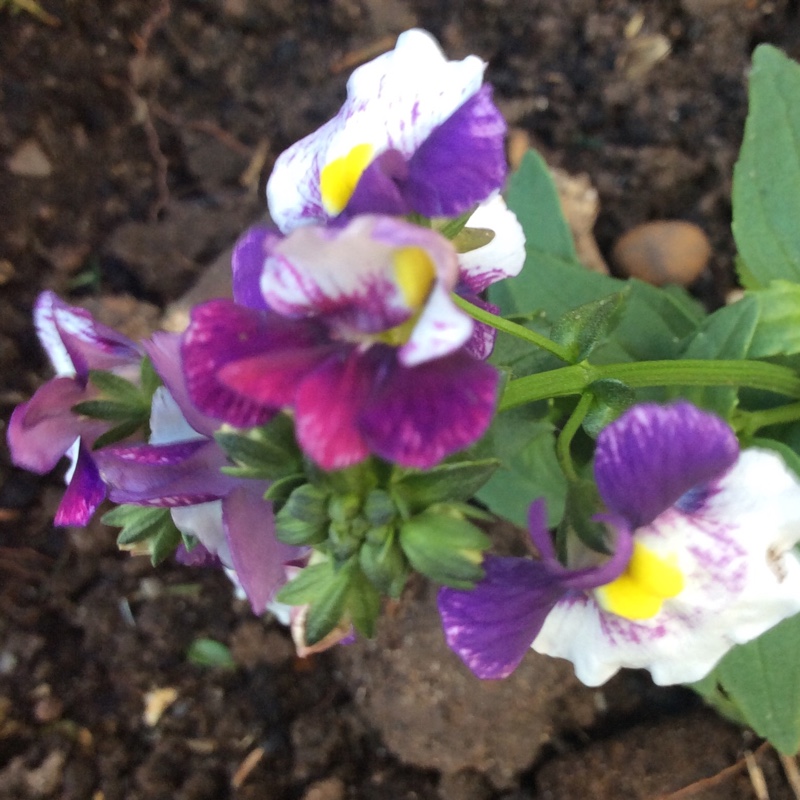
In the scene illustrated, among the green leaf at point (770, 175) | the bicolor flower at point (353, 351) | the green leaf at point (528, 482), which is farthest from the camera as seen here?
the green leaf at point (528, 482)

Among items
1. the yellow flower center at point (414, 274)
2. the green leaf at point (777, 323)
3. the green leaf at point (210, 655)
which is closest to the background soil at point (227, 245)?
the green leaf at point (210, 655)

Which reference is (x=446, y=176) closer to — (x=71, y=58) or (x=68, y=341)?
(x=68, y=341)

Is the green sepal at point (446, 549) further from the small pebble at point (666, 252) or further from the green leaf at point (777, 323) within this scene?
the small pebble at point (666, 252)

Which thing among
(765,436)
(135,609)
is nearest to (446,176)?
(765,436)

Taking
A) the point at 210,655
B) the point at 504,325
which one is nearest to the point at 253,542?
the point at 504,325

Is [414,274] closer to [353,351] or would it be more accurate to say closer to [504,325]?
[353,351]

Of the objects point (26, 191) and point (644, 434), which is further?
point (26, 191)
